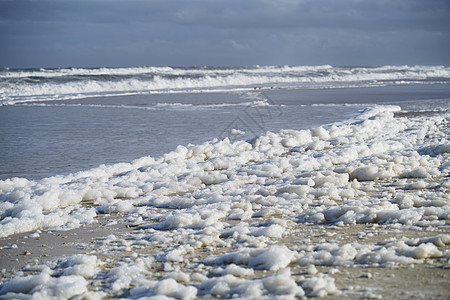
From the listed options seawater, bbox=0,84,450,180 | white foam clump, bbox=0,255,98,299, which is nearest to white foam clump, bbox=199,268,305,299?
white foam clump, bbox=0,255,98,299

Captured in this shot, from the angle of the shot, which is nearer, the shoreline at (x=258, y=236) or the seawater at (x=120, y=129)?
the shoreline at (x=258, y=236)

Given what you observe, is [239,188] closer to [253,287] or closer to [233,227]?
[233,227]

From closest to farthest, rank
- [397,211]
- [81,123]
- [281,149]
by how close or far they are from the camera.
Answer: [397,211]
[281,149]
[81,123]

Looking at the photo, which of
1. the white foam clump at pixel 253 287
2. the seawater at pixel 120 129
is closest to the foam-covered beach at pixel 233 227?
the white foam clump at pixel 253 287

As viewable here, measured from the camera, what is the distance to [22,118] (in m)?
13.7

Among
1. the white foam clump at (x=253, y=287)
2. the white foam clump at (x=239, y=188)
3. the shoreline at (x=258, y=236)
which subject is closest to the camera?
the white foam clump at (x=253, y=287)

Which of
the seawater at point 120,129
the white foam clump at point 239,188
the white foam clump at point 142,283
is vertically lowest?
the white foam clump at point 142,283

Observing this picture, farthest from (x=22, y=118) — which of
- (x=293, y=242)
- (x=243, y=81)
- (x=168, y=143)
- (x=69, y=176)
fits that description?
(x=243, y=81)

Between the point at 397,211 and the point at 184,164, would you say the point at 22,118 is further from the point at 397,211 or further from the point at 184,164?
the point at 397,211

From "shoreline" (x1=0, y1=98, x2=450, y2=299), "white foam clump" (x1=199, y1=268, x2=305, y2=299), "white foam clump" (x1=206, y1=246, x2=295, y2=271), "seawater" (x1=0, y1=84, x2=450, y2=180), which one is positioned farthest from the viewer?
"seawater" (x1=0, y1=84, x2=450, y2=180)

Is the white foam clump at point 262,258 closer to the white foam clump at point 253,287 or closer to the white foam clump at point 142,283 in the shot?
the white foam clump at point 253,287

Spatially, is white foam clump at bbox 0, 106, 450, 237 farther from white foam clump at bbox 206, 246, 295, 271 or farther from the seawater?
the seawater

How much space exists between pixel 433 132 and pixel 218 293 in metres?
7.85

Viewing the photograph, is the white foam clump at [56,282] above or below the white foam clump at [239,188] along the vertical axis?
below
